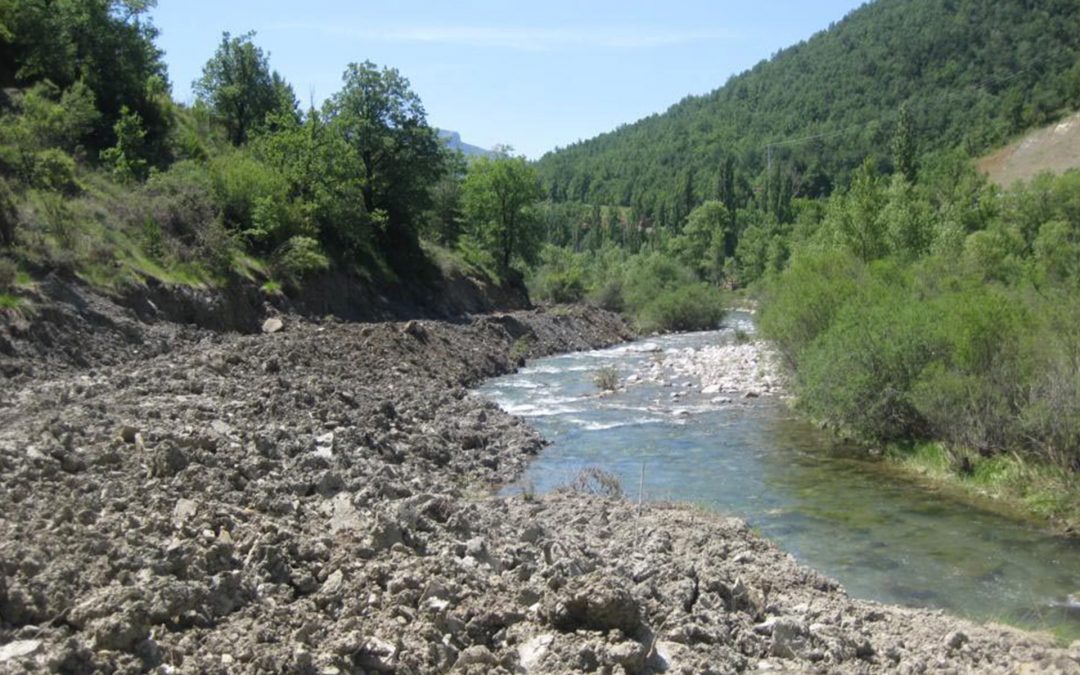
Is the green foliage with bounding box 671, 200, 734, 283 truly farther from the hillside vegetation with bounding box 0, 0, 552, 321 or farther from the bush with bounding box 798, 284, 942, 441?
the bush with bounding box 798, 284, 942, 441

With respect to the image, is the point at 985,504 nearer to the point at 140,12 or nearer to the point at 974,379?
the point at 974,379

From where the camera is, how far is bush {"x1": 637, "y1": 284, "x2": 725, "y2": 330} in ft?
214

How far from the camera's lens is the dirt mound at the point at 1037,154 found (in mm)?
114125

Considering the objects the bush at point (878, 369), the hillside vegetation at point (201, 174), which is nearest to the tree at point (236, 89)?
the hillside vegetation at point (201, 174)

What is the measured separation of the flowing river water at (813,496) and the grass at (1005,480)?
0.60m

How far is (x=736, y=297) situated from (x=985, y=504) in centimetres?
8910

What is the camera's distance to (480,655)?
812cm

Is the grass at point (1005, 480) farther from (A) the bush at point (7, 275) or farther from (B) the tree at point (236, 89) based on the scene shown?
(B) the tree at point (236, 89)

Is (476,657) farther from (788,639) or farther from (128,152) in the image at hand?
(128,152)

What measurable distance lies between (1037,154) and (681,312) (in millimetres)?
81602

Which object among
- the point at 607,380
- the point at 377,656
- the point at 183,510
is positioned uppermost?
the point at 183,510

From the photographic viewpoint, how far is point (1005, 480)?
59.1 feet

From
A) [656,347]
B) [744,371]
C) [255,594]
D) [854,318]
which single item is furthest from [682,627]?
[656,347]

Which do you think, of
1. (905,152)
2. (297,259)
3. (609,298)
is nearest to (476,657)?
(297,259)
